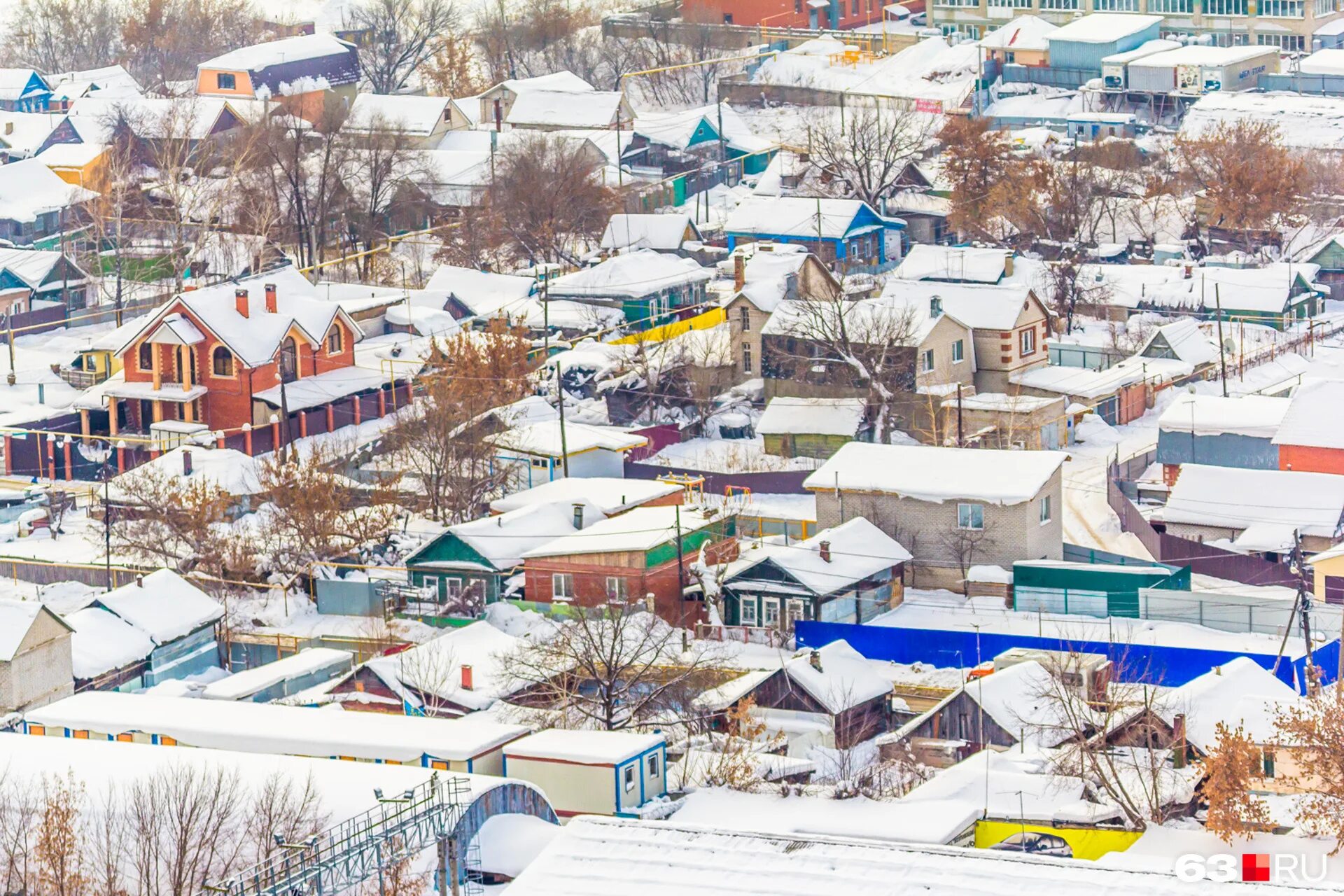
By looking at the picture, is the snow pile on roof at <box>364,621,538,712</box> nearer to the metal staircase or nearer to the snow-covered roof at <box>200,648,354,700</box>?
the snow-covered roof at <box>200,648,354,700</box>

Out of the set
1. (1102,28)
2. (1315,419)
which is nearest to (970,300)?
(1315,419)

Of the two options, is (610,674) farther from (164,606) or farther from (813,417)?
(813,417)

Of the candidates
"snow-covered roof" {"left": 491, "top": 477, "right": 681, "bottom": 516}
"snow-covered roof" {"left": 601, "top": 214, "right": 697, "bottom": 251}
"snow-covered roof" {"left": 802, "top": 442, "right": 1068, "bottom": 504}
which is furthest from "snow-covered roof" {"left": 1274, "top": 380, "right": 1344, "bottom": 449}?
"snow-covered roof" {"left": 601, "top": 214, "right": 697, "bottom": 251}

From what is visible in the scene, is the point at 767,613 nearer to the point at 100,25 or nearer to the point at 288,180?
the point at 288,180

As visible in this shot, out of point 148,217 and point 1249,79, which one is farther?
point 1249,79

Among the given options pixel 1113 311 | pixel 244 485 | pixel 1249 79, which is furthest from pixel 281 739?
pixel 1249 79

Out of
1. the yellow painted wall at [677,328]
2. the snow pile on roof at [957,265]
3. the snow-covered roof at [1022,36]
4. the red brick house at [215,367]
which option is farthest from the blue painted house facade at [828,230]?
the snow-covered roof at [1022,36]
